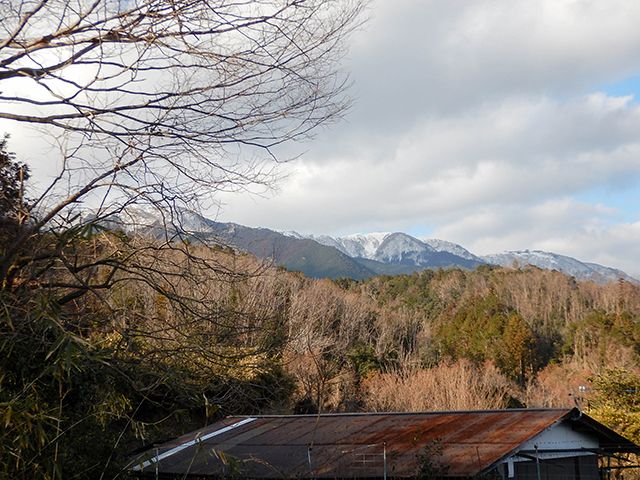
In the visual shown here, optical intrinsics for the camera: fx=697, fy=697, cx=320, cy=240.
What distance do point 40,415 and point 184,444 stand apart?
29.4 ft

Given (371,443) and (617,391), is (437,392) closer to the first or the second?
(617,391)

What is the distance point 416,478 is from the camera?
8.59m

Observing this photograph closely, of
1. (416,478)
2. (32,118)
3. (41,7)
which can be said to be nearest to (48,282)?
(32,118)

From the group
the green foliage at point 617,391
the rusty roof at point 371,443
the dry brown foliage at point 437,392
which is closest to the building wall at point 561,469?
the rusty roof at point 371,443

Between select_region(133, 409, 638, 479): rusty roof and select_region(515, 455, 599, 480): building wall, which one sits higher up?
select_region(133, 409, 638, 479): rusty roof

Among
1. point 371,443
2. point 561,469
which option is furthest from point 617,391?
point 371,443

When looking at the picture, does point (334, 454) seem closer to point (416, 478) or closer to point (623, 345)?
point (416, 478)

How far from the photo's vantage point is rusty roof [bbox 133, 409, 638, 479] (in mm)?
9484

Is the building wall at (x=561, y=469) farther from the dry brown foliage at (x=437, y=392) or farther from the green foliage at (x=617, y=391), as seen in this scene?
the dry brown foliage at (x=437, y=392)

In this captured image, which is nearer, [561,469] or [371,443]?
[371,443]

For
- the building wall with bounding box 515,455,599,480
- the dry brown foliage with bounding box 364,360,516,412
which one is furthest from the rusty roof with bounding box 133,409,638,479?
the dry brown foliage with bounding box 364,360,516,412

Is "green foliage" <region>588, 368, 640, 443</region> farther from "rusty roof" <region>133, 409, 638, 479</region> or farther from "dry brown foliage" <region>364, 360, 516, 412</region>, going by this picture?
"rusty roof" <region>133, 409, 638, 479</region>

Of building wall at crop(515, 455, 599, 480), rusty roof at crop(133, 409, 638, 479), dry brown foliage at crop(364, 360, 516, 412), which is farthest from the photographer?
dry brown foliage at crop(364, 360, 516, 412)

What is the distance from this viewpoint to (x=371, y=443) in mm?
10992
